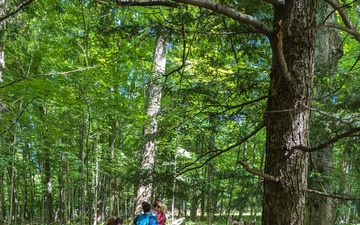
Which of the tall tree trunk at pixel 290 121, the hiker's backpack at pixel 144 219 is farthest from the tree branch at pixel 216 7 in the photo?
the hiker's backpack at pixel 144 219

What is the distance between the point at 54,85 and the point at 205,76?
8.93 ft

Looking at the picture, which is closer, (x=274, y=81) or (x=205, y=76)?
(x=274, y=81)

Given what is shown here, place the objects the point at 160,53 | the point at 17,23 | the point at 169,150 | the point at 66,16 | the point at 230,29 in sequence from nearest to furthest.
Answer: the point at 230,29, the point at 17,23, the point at 160,53, the point at 66,16, the point at 169,150

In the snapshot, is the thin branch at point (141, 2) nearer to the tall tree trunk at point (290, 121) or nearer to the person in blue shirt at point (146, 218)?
the tall tree trunk at point (290, 121)

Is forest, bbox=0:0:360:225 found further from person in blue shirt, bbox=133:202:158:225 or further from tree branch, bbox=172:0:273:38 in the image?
person in blue shirt, bbox=133:202:158:225

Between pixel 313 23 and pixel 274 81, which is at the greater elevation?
pixel 313 23

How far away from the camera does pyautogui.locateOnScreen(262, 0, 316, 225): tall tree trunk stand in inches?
80.9

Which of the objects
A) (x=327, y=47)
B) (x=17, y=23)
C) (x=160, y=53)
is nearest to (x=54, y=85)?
(x=17, y=23)

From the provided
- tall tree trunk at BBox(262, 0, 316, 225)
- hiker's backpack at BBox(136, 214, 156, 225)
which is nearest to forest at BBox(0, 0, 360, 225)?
tall tree trunk at BBox(262, 0, 316, 225)

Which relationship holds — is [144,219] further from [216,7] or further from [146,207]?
[216,7]

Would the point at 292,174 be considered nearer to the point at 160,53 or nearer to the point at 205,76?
the point at 205,76

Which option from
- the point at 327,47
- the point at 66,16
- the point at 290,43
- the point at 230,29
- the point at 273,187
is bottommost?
the point at 273,187

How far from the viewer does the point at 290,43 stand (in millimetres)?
2174

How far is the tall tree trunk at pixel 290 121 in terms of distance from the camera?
205 centimetres
